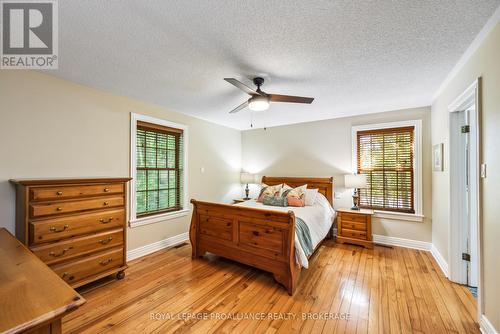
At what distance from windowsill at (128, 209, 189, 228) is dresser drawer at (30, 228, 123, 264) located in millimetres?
604

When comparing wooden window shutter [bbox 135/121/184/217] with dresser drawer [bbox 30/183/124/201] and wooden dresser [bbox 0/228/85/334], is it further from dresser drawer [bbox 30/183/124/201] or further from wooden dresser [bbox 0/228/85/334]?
wooden dresser [bbox 0/228/85/334]

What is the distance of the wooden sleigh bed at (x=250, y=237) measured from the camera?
2.35m

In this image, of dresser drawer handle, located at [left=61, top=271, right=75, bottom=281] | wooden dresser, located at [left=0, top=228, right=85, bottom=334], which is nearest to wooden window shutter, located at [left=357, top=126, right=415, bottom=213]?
wooden dresser, located at [left=0, top=228, right=85, bottom=334]

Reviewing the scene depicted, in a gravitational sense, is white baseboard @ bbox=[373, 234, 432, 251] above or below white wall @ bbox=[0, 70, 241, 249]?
below

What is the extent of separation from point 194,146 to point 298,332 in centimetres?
343

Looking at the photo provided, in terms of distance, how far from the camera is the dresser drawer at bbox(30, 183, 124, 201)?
2.00 meters

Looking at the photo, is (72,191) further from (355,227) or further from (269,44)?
(355,227)

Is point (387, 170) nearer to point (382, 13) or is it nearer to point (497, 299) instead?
point (497, 299)

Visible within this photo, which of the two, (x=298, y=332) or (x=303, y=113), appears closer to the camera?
(x=298, y=332)

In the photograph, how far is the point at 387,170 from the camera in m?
3.71

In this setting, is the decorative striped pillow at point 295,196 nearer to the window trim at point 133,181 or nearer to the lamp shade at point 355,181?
the lamp shade at point 355,181

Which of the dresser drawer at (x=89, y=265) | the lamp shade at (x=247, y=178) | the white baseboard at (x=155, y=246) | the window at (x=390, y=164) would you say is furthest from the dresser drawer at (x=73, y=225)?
the window at (x=390, y=164)

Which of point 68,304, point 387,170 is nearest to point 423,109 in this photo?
point 387,170

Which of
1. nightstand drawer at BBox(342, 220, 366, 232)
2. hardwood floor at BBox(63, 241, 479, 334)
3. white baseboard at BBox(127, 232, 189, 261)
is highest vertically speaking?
nightstand drawer at BBox(342, 220, 366, 232)
